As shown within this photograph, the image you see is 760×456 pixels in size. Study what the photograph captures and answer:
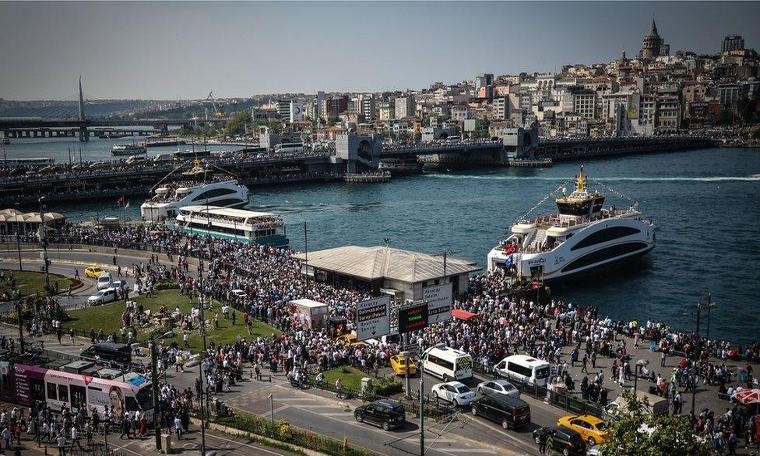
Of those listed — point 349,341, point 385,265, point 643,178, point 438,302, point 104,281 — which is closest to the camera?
point 438,302

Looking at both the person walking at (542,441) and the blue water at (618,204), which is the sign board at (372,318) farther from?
the blue water at (618,204)

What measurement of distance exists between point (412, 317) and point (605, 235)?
86.0 ft

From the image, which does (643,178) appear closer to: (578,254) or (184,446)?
(578,254)

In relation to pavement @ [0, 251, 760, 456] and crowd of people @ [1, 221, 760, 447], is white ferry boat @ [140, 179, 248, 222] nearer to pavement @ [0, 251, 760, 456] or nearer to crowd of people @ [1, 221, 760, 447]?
crowd of people @ [1, 221, 760, 447]

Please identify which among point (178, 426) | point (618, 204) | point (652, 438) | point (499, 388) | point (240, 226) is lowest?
point (618, 204)

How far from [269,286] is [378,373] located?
39.4ft

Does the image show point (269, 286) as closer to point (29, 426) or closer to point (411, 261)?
point (411, 261)

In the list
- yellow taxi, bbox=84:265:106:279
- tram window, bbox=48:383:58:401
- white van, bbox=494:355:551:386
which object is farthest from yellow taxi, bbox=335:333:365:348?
yellow taxi, bbox=84:265:106:279

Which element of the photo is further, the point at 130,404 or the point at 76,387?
the point at 76,387

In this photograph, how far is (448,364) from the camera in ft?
72.8

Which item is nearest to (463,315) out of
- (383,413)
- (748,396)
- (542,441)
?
(383,413)

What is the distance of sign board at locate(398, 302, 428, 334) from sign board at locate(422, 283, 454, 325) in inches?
36.4

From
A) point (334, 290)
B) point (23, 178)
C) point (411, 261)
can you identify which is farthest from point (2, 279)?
point (23, 178)

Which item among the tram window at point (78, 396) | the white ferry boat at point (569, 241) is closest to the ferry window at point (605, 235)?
the white ferry boat at point (569, 241)
